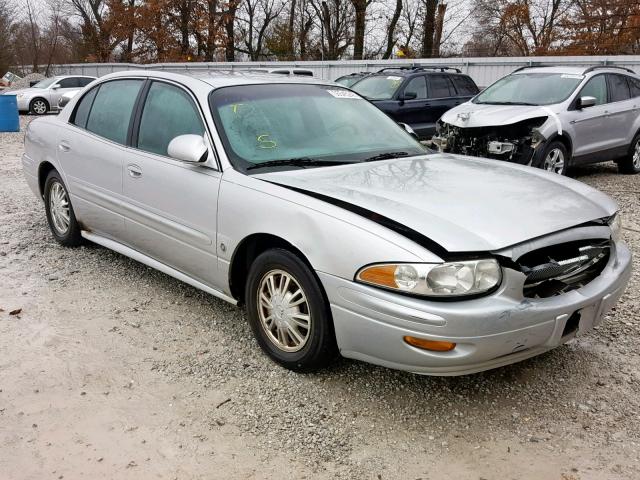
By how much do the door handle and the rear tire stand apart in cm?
787

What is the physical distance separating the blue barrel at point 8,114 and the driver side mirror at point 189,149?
14.6 m

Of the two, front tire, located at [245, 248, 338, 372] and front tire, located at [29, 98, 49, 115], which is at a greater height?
front tire, located at [245, 248, 338, 372]

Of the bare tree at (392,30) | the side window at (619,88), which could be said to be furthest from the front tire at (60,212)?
the bare tree at (392,30)

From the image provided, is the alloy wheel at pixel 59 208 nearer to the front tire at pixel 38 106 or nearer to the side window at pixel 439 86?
the side window at pixel 439 86

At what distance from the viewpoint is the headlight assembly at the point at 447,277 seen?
8.68ft

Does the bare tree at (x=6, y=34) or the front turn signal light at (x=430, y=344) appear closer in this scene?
the front turn signal light at (x=430, y=344)

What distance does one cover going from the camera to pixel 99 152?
182 inches

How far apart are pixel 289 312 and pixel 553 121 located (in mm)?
6110

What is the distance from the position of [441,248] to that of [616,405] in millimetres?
1271

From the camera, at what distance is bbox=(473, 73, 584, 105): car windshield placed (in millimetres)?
8555

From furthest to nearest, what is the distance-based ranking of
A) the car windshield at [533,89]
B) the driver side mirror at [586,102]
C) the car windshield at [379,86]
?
1. the car windshield at [379,86]
2. the car windshield at [533,89]
3. the driver side mirror at [586,102]

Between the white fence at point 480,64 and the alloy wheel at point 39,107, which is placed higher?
the white fence at point 480,64

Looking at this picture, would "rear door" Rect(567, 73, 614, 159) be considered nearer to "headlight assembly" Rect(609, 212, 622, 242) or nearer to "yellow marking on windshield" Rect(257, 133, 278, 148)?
"headlight assembly" Rect(609, 212, 622, 242)

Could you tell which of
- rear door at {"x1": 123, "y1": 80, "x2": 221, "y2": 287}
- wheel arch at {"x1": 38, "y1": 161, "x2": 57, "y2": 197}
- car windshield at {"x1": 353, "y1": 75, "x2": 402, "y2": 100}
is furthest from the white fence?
rear door at {"x1": 123, "y1": 80, "x2": 221, "y2": 287}
